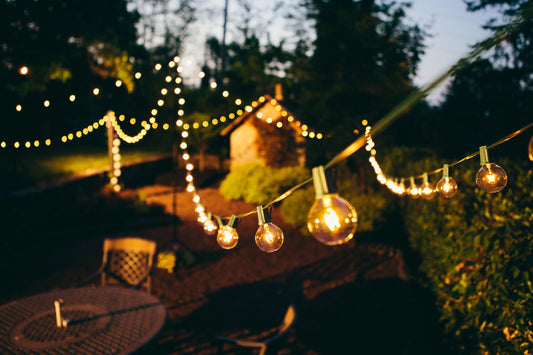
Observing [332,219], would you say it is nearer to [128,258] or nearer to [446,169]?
[446,169]

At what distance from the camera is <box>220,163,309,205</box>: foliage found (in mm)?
13133

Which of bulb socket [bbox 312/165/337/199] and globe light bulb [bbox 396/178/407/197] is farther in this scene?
globe light bulb [bbox 396/178/407/197]

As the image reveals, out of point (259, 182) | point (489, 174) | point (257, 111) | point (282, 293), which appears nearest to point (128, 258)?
point (282, 293)

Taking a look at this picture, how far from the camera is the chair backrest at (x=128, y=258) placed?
Result: 4.90 m

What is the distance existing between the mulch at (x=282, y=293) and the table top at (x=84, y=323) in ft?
0.86

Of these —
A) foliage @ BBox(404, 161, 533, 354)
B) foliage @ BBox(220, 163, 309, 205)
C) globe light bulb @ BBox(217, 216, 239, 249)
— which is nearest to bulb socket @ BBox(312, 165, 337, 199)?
globe light bulb @ BBox(217, 216, 239, 249)

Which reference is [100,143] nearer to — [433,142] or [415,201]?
[433,142]

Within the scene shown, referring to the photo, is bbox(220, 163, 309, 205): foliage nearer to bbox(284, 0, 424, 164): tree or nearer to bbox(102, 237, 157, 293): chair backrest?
bbox(284, 0, 424, 164): tree

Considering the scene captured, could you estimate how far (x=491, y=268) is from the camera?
3006 millimetres

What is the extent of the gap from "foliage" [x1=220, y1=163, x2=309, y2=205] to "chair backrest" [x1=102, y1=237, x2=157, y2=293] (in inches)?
289

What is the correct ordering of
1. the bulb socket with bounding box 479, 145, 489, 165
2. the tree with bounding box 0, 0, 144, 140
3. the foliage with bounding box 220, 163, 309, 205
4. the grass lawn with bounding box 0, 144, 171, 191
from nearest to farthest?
the bulb socket with bounding box 479, 145, 489, 165 → the tree with bounding box 0, 0, 144, 140 → the grass lawn with bounding box 0, 144, 171, 191 → the foliage with bounding box 220, 163, 309, 205

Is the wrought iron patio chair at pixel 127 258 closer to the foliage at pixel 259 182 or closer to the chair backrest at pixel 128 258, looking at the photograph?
the chair backrest at pixel 128 258

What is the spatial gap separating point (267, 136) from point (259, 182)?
215cm

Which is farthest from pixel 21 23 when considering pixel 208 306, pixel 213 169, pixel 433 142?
pixel 433 142
